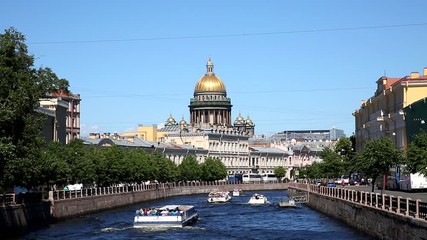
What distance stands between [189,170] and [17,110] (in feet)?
401

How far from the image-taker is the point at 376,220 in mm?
50812

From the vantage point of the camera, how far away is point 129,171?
387 ft

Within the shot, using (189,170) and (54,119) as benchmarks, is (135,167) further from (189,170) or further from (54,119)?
(189,170)

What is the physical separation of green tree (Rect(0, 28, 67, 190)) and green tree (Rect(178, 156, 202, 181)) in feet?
357

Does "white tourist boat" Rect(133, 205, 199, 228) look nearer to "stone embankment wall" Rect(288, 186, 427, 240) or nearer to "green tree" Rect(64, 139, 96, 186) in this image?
"stone embankment wall" Rect(288, 186, 427, 240)

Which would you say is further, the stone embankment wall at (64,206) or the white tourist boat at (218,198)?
the white tourist boat at (218,198)

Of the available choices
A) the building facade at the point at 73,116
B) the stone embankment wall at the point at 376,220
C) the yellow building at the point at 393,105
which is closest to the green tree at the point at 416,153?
the stone embankment wall at the point at 376,220

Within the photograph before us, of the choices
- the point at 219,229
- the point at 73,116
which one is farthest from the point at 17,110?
the point at 73,116

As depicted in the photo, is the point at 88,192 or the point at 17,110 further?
the point at 88,192

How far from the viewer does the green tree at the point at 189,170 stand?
17212 centimetres

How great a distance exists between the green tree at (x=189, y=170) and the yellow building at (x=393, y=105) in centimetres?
4068

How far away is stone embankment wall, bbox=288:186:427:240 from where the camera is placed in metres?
39.6

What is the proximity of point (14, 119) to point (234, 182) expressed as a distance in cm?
14343

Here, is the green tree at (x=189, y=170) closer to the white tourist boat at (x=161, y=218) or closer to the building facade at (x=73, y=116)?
the building facade at (x=73, y=116)
